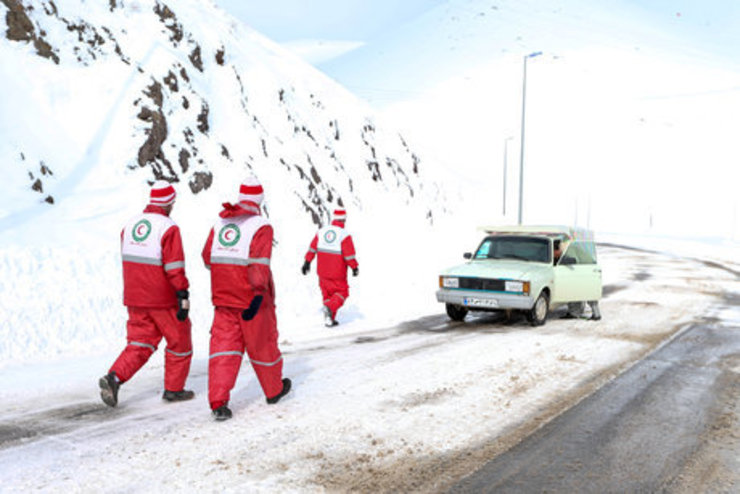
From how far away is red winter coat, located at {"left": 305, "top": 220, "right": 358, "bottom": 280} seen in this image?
9852 mm

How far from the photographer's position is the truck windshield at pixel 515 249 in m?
A: 10.7

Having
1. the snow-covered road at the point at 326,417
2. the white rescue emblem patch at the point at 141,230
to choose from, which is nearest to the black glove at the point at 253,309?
the snow-covered road at the point at 326,417

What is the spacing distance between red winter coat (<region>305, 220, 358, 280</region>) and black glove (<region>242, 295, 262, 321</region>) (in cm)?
482

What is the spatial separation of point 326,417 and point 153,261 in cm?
200

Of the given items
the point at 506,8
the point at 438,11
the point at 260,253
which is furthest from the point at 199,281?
the point at 438,11

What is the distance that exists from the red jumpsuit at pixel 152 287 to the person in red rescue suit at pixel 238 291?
36 centimetres

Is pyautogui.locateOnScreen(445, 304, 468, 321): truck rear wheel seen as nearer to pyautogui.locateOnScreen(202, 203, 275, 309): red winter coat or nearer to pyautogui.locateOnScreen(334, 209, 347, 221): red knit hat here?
pyautogui.locateOnScreen(334, 209, 347, 221): red knit hat

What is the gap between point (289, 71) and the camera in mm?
26297

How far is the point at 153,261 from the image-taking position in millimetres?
5285

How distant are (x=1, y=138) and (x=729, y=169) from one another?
2673 inches

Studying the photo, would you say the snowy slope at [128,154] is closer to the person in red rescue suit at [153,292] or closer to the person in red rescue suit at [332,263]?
the person in red rescue suit at [332,263]

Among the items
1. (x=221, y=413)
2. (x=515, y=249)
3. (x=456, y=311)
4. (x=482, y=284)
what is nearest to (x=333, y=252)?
(x=456, y=311)

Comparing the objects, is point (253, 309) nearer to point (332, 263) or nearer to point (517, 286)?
point (332, 263)

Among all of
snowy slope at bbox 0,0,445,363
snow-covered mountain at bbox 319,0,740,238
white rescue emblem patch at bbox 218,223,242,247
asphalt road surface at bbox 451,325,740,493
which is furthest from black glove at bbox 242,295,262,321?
snow-covered mountain at bbox 319,0,740,238
